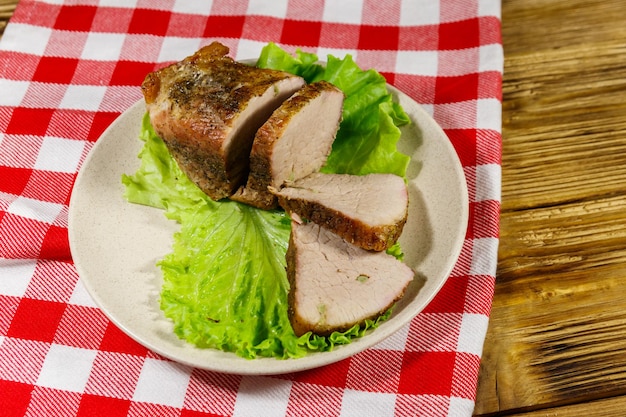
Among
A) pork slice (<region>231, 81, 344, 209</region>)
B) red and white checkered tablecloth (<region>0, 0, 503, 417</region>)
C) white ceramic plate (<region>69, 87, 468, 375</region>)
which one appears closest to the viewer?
white ceramic plate (<region>69, 87, 468, 375</region>)

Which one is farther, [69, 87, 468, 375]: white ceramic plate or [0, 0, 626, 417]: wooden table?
[0, 0, 626, 417]: wooden table

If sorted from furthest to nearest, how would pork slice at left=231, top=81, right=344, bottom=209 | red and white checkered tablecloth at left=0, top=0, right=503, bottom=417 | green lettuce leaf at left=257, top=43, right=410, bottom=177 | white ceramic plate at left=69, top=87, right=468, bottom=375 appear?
green lettuce leaf at left=257, top=43, right=410, bottom=177
pork slice at left=231, top=81, right=344, bottom=209
red and white checkered tablecloth at left=0, top=0, right=503, bottom=417
white ceramic plate at left=69, top=87, right=468, bottom=375

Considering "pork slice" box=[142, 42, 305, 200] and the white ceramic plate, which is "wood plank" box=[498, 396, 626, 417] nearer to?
the white ceramic plate

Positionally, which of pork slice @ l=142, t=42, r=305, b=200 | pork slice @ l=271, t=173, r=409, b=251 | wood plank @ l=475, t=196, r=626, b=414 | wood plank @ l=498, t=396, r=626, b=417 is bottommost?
wood plank @ l=498, t=396, r=626, b=417

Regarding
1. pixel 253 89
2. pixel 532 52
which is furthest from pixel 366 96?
pixel 532 52

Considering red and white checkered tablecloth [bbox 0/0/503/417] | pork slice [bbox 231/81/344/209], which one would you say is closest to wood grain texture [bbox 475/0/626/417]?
red and white checkered tablecloth [bbox 0/0/503/417]

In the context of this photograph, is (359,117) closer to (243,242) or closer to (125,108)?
(243,242)

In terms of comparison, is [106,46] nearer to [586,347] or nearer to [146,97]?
[146,97]
